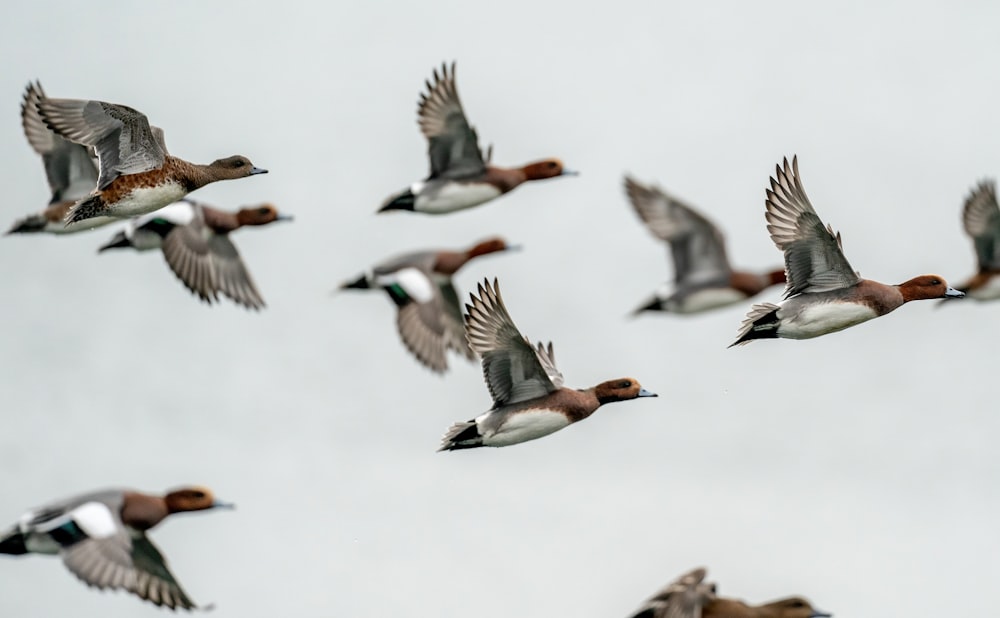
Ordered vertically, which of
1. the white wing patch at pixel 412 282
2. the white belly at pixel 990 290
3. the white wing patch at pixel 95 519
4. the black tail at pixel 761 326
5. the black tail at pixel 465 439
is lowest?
the white belly at pixel 990 290

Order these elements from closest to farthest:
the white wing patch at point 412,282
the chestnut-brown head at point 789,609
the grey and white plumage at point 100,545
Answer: the grey and white plumage at point 100,545, the chestnut-brown head at point 789,609, the white wing patch at point 412,282

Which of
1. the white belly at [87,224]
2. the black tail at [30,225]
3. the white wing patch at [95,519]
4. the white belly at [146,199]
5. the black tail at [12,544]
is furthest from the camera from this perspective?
the black tail at [30,225]

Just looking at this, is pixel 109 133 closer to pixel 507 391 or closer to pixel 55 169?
pixel 507 391

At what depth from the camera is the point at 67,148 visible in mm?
29188

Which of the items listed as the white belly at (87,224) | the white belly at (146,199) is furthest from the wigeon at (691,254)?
the white belly at (87,224)

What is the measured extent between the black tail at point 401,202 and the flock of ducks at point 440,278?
0.02m

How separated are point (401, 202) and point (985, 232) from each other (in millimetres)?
9887

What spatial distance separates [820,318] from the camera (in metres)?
23.9

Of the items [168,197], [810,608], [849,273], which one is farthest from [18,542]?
[849,273]

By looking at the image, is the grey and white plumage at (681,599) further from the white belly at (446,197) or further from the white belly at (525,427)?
the white belly at (446,197)

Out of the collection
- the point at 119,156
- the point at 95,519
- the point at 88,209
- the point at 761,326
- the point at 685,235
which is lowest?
the point at 95,519

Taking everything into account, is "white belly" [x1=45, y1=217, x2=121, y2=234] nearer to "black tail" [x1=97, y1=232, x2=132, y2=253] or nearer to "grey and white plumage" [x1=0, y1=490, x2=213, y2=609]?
"black tail" [x1=97, y1=232, x2=132, y2=253]

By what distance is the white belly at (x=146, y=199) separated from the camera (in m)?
24.1

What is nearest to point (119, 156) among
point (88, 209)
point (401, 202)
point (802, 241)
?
point (88, 209)
